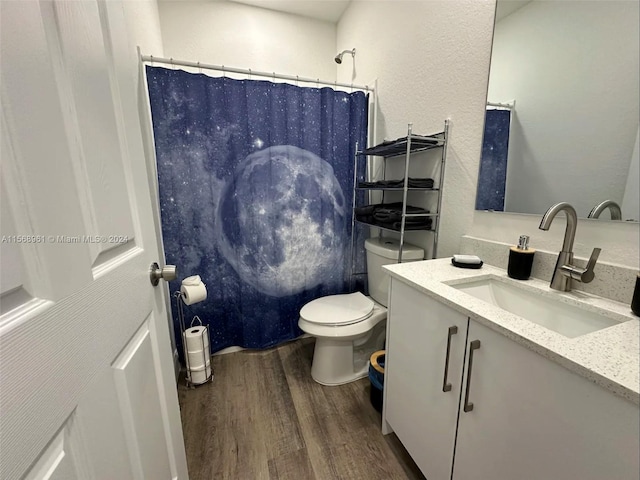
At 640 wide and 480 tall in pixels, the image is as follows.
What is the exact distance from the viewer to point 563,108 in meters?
0.90

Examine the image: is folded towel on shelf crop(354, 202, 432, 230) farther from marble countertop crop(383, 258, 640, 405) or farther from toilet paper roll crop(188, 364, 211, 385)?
toilet paper roll crop(188, 364, 211, 385)

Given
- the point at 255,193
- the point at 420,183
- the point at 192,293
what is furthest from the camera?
the point at 255,193

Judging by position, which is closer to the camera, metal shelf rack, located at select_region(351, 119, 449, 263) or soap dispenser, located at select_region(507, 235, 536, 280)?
soap dispenser, located at select_region(507, 235, 536, 280)

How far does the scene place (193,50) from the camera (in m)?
1.98

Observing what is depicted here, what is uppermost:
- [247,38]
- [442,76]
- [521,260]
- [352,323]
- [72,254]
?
[247,38]

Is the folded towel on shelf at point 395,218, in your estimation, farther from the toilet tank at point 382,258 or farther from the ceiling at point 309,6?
the ceiling at point 309,6

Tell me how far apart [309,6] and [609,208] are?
7.65 ft

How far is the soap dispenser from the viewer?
0.96 meters

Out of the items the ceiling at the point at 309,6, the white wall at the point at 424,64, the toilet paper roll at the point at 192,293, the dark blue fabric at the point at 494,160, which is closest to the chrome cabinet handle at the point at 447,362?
the white wall at the point at 424,64

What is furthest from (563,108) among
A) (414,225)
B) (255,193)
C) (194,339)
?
(194,339)

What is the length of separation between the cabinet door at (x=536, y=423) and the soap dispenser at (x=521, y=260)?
15.5 inches

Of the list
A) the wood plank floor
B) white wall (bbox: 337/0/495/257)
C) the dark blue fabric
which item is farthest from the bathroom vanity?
white wall (bbox: 337/0/495/257)

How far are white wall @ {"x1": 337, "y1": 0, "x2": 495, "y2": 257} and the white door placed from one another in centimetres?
129

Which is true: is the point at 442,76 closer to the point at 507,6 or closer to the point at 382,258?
the point at 507,6
